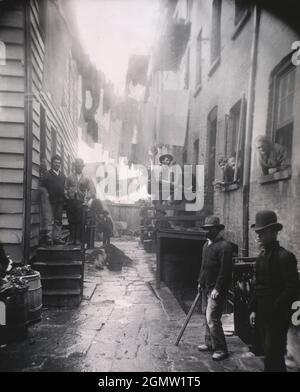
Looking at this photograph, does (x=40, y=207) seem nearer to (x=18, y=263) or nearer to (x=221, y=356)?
(x=18, y=263)

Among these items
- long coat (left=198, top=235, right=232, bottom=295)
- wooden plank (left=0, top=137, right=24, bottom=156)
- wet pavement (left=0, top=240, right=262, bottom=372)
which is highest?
wooden plank (left=0, top=137, right=24, bottom=156)

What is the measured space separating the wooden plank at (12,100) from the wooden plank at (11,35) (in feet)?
3.09

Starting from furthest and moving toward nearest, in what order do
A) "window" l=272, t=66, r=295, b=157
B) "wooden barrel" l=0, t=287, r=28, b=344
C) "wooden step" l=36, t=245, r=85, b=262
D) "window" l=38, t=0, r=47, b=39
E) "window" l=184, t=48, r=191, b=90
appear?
1. "window" l=184, t=48, r=191, b=90
2. "wooden step" l=36, t=245, r=85, b=262
3. "window" l=38, t=0, r=47, b=39
4. "window" l=272, t=66, r=295, b=157
5. "wooden barrel" l=0, t=287, r=28, b=344

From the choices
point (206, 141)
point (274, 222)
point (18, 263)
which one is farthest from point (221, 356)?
point (206, 141)

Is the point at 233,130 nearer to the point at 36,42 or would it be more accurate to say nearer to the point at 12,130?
the point at 36,42

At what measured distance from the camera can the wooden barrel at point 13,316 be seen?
551 centimetres

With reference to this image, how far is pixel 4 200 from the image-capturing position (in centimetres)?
703

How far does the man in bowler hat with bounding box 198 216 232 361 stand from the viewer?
4977mm

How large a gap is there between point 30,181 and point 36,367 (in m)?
3.62

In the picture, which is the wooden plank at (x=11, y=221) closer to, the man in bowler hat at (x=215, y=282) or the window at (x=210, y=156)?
the man in bowler hat at (x=215, y=282)

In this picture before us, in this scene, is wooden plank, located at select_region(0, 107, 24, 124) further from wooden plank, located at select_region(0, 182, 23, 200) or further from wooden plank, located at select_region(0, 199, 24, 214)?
wooden plank, located at select_region(0, 199, 24, 214)

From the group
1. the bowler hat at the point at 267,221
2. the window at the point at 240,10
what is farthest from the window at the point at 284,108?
the bowler hat at the point at 267,221

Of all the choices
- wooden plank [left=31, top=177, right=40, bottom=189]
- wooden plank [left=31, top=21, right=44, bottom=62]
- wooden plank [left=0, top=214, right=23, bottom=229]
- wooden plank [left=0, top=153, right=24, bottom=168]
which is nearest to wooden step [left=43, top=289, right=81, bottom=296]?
wooden plank [left=0, top=214, right=23, bottom=229]

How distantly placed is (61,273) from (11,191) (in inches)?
77.9
